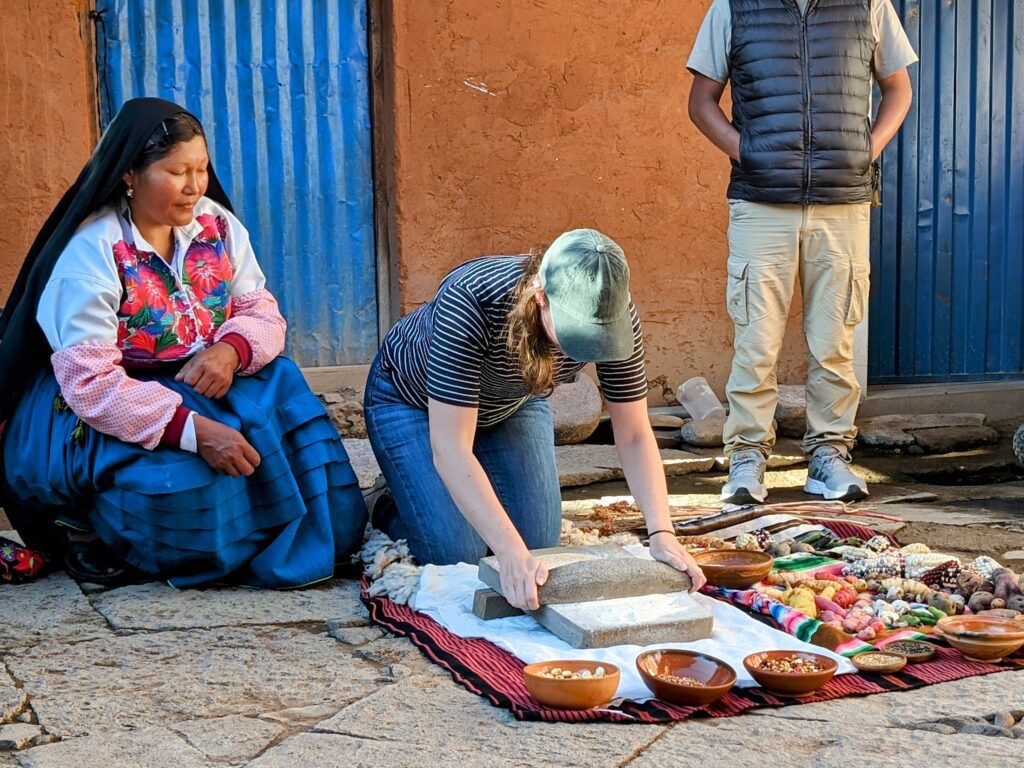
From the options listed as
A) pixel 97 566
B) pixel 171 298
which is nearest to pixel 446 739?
pixel 97 566

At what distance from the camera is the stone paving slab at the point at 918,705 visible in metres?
2.66

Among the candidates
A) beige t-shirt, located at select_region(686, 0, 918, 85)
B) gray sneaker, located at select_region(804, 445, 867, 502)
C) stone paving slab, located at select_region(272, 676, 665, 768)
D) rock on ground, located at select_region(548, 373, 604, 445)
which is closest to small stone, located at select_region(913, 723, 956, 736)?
stone paving slab, located at select_region(272, 676, 665, 768)

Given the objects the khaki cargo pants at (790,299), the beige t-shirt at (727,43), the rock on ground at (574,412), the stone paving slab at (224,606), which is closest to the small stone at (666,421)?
the rock on ground at (574,412)

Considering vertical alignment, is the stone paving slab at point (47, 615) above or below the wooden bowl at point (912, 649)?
below

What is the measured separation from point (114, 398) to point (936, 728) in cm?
225

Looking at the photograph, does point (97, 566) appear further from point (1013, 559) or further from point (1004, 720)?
point (1013, 559)

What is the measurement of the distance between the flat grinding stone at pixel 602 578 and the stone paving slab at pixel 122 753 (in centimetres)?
95

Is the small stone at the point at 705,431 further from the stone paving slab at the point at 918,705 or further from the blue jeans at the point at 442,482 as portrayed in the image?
the stone paving slab at the point at 918,705

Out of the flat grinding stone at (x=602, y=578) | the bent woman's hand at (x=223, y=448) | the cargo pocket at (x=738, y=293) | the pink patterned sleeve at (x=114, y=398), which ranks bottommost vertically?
the flat grinding stone at (x=602, y=578)

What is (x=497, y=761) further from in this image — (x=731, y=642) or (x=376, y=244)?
(x=376, y=244)

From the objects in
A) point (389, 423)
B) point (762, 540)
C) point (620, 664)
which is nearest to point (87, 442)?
point (389, 423)

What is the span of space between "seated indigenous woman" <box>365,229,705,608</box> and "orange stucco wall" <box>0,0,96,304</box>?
2.22m

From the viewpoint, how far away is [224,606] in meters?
3.55

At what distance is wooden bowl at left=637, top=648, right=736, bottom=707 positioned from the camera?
266cm
